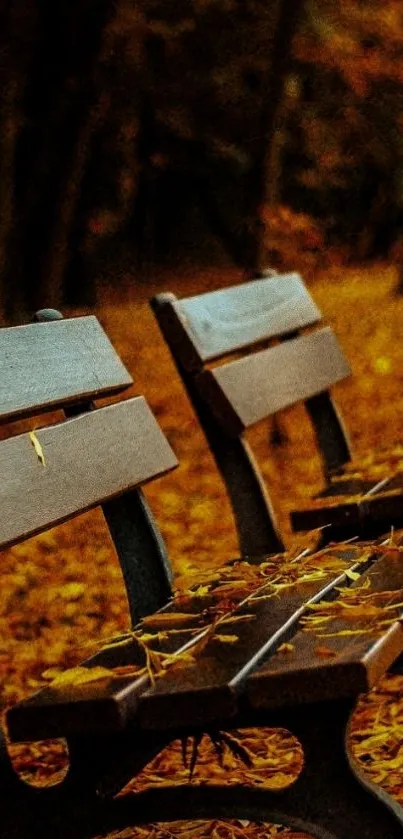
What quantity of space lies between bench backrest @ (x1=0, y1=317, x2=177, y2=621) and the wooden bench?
9.8 inches

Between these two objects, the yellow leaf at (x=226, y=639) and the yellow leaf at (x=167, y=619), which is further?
the yellow leaf at (x=167, y=619)

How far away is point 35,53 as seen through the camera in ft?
26.8

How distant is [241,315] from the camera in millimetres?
3164

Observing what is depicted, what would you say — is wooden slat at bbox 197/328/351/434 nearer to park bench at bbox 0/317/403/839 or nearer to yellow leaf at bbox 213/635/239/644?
park bench at bbox 0/317/403/839

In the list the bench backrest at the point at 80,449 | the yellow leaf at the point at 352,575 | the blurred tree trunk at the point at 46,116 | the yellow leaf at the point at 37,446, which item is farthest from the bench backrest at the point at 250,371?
the blurred tree trunk at the point at 46,116

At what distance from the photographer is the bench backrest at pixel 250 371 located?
8.95 ft

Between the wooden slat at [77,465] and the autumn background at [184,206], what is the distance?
23 cm

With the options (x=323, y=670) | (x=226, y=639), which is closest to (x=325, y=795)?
(x=323, y=670)

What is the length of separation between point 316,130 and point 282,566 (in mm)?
9745

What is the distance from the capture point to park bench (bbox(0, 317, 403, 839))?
1.57m

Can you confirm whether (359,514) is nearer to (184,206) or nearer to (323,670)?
(323,670)

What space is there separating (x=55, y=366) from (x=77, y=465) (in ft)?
0.62

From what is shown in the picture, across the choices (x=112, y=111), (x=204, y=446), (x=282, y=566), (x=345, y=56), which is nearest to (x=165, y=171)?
(x=112, y=111)

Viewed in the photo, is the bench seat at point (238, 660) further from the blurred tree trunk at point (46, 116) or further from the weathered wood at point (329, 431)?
the blurred tree trunk at point (46, 116)
